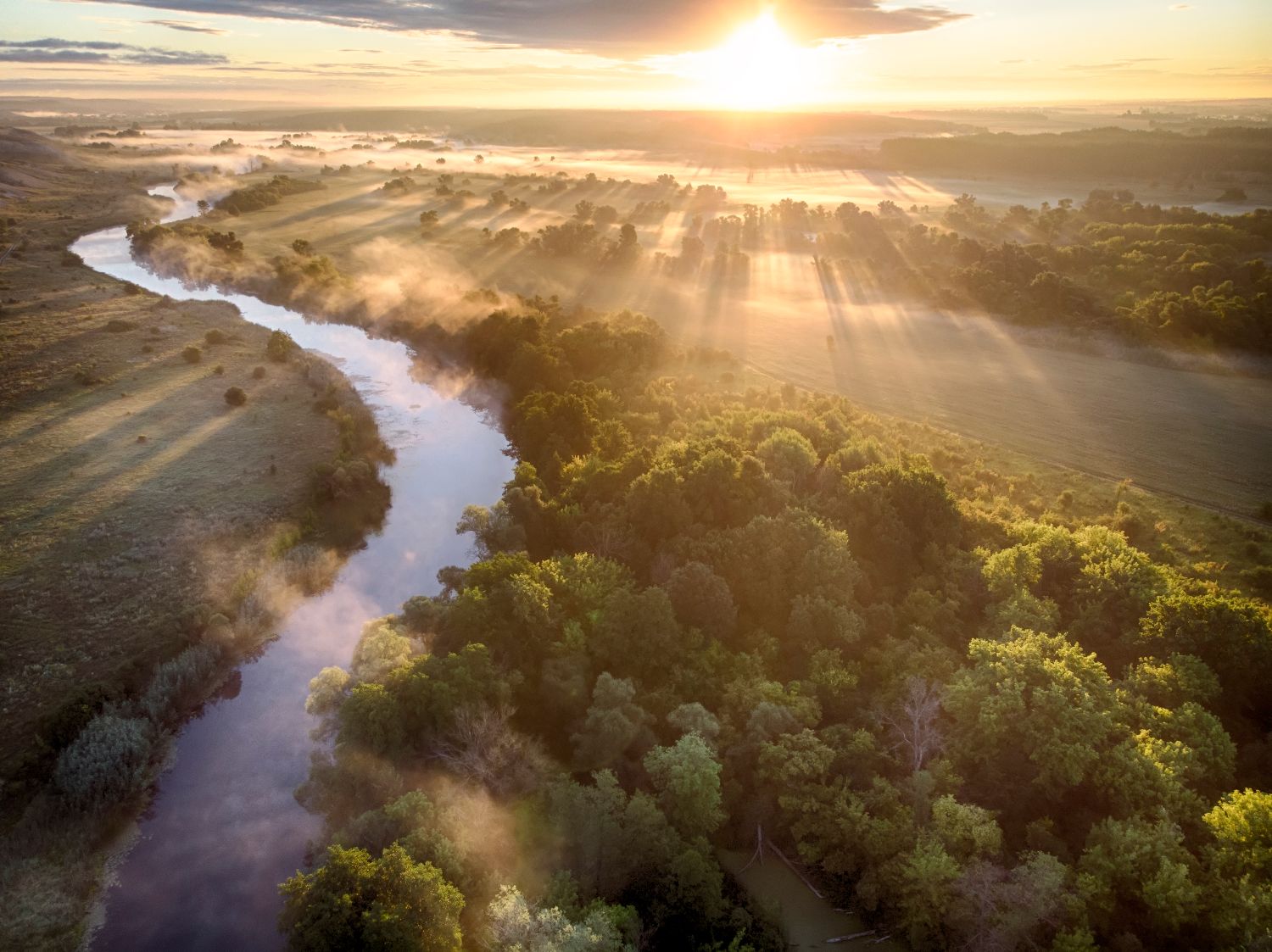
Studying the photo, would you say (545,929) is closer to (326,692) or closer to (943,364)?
(326,692)

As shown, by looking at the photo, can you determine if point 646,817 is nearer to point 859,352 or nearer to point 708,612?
point 708,612

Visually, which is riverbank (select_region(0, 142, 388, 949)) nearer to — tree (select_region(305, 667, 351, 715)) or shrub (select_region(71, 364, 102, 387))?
shrub (select_region(71, 364, 102, 387))

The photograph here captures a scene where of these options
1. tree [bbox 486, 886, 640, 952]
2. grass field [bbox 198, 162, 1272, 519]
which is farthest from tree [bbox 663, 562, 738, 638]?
grass field [bbox 198, 162, 1272, 519]

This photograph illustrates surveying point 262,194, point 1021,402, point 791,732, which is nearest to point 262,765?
point 791,732

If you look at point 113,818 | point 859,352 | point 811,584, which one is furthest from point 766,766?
point 859,352

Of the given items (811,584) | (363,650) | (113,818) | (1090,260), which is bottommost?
(113,818)

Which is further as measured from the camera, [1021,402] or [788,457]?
[1021,402]

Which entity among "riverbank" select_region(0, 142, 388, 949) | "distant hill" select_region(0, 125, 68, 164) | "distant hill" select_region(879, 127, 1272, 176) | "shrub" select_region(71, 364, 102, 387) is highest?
"distant hill" select_region(879, 127, 1272, 176)
